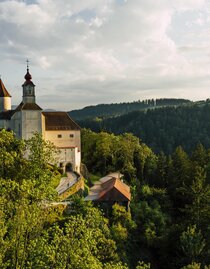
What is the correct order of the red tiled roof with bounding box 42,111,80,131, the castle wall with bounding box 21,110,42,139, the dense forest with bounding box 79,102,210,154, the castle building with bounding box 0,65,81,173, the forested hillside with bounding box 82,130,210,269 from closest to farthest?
1. the forested hillside with bounding box 82,130,210,269
2. the castle wall with bounding box 21,110,42,139
3. the castle building with bounding box 0,65,81,173
4. the red tiled roof with bounding box 42,111,80,131
5. the dense forest with bounding box 79,102,210,154

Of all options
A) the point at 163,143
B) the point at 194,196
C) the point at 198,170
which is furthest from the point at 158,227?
the point at 163,143

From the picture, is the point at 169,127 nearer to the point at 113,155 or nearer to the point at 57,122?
the point at 113,155

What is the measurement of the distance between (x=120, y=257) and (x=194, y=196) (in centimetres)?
1738

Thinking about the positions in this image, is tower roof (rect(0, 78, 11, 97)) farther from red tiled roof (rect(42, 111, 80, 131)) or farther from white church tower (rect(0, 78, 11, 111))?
red tiled roof (rect(42, 111, 80, 131))

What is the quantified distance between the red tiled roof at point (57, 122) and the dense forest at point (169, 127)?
86.9 meters

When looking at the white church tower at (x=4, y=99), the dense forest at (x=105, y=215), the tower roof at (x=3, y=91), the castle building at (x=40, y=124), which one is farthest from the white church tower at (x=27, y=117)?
the tower roof at (x=3, y=91)

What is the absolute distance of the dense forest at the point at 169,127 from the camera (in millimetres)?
146625

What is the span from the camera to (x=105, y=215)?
40906mm

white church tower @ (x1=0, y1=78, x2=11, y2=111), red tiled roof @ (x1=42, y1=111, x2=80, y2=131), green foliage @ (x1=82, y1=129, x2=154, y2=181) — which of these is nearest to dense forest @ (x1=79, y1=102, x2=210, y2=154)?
green foliage @ (x1=82, y1=129, x2=154, y2=181)

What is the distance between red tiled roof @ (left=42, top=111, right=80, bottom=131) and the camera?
55544 millimetres

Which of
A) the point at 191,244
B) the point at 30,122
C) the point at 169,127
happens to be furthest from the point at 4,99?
the point at 169,127

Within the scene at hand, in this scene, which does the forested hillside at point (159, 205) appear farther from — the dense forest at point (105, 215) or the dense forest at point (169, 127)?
the dense forest at point (169, 127)

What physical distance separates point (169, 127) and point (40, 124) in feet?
383

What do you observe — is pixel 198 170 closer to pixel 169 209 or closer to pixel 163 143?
pixel 169 209
